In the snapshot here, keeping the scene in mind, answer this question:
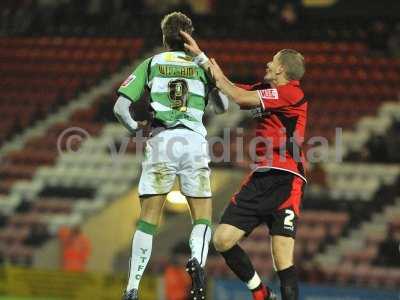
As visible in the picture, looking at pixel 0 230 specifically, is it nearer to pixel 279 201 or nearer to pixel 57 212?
pixel 57 212

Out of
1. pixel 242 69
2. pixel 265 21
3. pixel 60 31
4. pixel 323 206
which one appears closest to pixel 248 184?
pixel 323 206

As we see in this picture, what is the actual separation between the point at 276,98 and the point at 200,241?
1.09 metres

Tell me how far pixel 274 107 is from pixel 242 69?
11606 millimetres

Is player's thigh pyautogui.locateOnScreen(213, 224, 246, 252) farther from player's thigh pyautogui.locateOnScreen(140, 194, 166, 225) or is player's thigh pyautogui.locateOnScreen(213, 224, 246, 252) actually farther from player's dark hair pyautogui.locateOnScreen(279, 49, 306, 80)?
player's dark hair pyautogui.locateOnScreen(279, 49, 306, 80)

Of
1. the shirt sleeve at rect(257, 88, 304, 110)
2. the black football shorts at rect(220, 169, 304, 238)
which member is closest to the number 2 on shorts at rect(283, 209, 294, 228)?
the black football shorts at rect(220, 169, 304, 238)

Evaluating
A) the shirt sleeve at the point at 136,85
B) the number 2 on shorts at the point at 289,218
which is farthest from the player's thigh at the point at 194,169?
the number 2 on shorts at the point at 289,218

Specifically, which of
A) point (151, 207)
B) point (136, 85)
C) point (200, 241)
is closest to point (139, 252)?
point (151, 207)

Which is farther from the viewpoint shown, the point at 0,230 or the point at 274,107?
the point at 0,230

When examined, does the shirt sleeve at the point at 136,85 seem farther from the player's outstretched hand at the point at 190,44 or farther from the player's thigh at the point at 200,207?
the player's thigh at the point at 200,207

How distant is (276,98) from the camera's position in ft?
25.2

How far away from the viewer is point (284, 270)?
7727mm

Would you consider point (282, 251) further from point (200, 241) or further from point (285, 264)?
point (200, 241)

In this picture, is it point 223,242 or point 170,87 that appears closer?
point 170,87

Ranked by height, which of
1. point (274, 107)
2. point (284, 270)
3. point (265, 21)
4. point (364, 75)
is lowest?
point (284, 270)
